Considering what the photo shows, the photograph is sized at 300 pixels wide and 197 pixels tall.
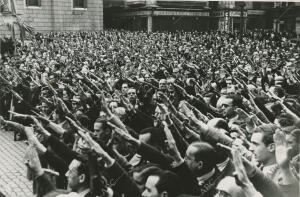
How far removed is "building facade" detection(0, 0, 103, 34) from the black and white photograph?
22.0 ft

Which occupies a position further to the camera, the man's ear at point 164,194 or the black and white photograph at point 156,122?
the black and white photograph at point 156,122

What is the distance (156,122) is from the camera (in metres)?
7.00

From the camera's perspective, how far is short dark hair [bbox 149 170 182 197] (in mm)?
3834

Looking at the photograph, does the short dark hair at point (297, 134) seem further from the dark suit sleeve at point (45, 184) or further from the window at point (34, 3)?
the window at point (34, 3)

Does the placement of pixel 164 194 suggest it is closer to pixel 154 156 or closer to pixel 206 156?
pixel 206 156

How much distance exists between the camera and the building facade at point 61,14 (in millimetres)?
28922

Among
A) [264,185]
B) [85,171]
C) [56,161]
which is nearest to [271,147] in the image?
[264,185]

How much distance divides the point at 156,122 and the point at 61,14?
24.4 meters

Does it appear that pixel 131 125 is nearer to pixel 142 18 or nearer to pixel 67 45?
pixel 67 45

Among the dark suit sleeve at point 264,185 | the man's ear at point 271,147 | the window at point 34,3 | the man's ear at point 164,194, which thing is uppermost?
the window at point 34,3

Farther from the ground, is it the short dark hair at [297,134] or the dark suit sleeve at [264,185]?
the short dark hair at [297,134]

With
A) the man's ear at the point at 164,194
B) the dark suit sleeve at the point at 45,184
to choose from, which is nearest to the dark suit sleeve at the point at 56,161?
the dark suit sleeve at the point at 45,184

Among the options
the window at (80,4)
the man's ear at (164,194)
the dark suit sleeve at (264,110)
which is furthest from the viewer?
the window at (80,4)

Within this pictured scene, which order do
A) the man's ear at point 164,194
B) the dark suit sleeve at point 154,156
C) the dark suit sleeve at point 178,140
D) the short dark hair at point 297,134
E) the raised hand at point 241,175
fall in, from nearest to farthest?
the raised hand at point 241,175
the man's ear at point 164,194
the short dark hair at point 297,134
the dark suit sleeve at point 154,156
the dark suit sleeve at point 178,140
